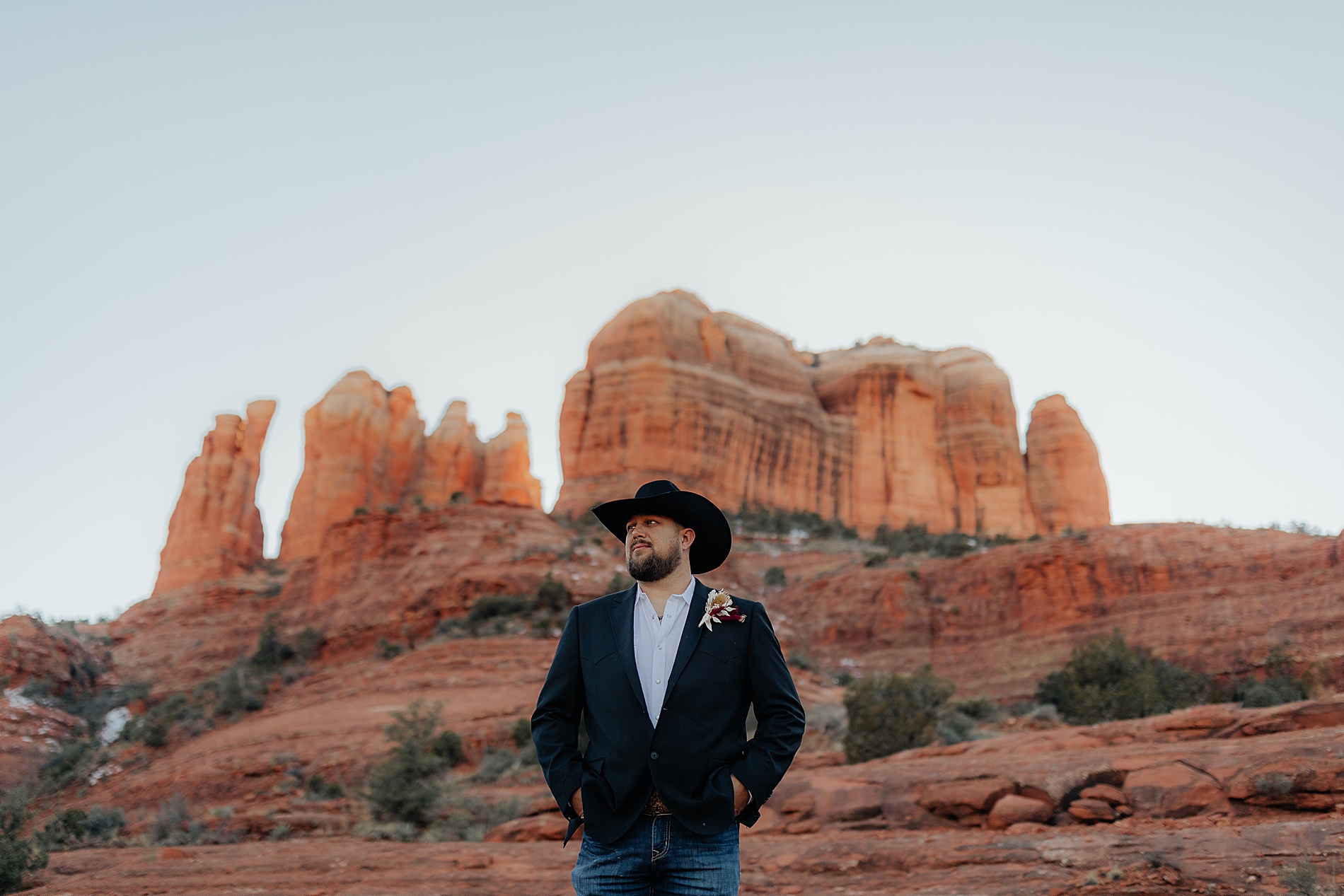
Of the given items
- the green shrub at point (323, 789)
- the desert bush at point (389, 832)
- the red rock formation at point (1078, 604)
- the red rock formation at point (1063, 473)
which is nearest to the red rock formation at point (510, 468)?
the red rock formation at point (1078, 604)

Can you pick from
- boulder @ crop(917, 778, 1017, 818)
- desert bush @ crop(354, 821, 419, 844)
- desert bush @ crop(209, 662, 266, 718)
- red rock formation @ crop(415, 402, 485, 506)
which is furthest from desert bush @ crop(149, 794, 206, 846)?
red rock formation @ crop(415, 402, 485, 506)

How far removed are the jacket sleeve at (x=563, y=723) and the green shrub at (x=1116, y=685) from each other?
14.9 meters

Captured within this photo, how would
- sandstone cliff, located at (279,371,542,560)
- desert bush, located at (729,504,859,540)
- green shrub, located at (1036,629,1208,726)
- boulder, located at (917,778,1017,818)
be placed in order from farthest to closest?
sandstone cliff, located at (279,371,542,560) → desert bush, located at (729,504,859,540) → green shrub, located at (1036,629,1208,726) → boulder, located at (917,778,1017,818)

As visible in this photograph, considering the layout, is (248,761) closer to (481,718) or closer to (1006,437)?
(481,718)

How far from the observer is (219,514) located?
169 ft

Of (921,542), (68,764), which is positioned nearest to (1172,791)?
(68,764)

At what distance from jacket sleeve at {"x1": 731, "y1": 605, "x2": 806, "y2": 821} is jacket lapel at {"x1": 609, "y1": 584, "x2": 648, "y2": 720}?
14.1 inches

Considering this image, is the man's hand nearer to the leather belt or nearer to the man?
the man

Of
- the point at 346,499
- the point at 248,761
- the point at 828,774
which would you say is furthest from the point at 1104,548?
the point at 346,499

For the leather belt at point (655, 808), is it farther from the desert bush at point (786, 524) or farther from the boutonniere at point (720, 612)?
the desert bush at point (786, 524)

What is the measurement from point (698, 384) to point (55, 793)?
3721 cm

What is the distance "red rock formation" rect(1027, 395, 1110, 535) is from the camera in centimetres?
5516

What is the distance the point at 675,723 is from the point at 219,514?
54.4 meters

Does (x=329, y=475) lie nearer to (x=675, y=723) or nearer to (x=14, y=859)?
(x=14, y=859)
